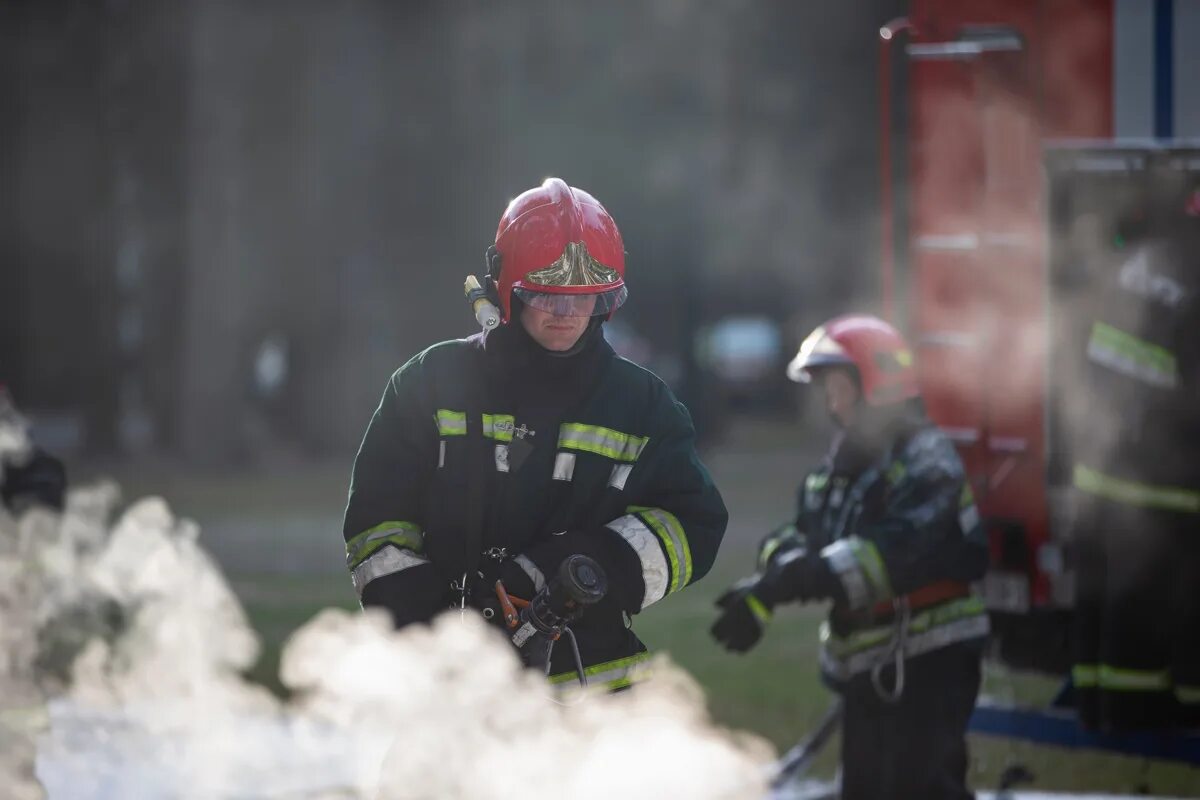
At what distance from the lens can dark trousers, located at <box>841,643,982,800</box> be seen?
522 centimetres

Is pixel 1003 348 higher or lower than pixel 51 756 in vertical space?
higher

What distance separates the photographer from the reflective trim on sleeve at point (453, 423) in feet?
12.4

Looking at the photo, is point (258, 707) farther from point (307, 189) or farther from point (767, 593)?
point (307, 189)

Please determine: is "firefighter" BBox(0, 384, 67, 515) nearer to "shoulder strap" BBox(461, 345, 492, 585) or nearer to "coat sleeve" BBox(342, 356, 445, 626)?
"coat sleeve" BBox(342, 356, 445, 626)

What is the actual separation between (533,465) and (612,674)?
0.50m

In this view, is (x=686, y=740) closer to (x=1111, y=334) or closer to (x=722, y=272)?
(x=1111, y=334)

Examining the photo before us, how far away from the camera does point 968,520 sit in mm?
5273

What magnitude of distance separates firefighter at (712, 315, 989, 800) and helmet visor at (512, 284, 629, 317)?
5.29 ft

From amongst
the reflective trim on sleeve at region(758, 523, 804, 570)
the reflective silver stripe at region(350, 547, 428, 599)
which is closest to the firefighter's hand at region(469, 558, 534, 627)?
the reflective silver stripe at region(350, 547, 428, 599)

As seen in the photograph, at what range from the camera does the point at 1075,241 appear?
620cm

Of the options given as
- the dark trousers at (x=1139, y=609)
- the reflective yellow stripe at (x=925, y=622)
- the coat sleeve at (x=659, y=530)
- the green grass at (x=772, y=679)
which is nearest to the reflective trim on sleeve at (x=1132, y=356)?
the dark trousers at (x=1139, y=609)

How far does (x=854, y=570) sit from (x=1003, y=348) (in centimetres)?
175

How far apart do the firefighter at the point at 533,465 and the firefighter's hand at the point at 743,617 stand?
1366mm

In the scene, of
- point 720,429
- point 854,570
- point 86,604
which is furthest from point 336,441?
point 854,570
